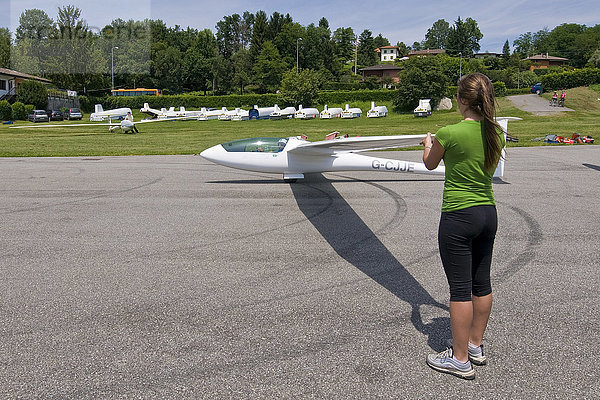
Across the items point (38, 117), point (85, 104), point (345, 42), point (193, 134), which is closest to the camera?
point (193, 134)

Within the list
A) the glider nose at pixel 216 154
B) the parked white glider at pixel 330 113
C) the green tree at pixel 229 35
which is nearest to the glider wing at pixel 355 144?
the glider nose at pixel 216 154

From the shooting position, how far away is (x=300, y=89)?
79312 millimetres

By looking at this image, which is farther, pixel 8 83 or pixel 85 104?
pixel 85 104

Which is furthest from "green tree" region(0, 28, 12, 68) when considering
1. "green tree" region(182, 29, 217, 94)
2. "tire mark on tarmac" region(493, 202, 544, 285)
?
"tire mark on tarmac" region(493, 202, 544, 285)

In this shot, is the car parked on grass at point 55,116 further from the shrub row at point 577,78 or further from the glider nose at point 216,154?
the shrub row at point 577,78

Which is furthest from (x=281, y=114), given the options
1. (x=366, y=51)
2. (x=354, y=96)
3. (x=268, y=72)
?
(x=366, y=51)

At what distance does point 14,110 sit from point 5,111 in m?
1.69

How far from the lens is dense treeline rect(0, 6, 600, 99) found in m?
90.1

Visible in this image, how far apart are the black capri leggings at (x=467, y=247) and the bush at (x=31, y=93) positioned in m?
78.3

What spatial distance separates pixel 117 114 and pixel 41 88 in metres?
18.0

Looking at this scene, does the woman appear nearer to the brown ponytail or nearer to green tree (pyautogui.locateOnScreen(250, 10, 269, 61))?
the brown ponytail

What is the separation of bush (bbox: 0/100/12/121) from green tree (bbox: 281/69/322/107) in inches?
1581

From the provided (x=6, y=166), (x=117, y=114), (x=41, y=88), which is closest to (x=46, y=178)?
(x=6, y=166)

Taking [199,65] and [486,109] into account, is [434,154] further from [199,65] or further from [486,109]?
[199,65]
